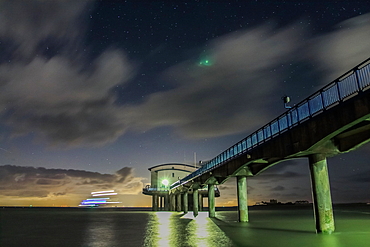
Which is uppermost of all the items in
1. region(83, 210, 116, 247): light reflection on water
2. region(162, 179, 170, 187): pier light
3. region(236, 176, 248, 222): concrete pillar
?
region(162, 179, 170, 187): pier light

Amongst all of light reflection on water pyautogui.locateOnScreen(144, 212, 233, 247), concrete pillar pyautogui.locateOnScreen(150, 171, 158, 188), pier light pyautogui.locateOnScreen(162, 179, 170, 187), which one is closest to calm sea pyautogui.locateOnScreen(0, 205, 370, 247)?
light reflection on water pyautogui.locateOnScreen(144, 212, 233, 247)

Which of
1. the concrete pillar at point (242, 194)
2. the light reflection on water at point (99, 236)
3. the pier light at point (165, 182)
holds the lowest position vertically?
the light reflection on water at point (99, 236)

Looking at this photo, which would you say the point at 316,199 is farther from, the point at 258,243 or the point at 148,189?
the point at 148,189

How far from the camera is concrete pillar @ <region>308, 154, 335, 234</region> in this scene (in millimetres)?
20297

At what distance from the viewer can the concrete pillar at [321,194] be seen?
2030 cm

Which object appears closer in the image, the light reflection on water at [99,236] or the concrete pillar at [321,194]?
the light reflection on water at [99,236]

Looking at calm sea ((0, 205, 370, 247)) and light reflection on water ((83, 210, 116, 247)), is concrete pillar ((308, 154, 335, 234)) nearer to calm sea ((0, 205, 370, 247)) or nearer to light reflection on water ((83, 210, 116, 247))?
calm sea ((0, 205, 370, 247))

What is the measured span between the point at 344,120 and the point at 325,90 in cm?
257

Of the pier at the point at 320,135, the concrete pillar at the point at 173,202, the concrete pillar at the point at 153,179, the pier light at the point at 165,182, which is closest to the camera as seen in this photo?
the pier at the point at 320,135

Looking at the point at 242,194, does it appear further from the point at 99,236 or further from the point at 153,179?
the point at 153,179

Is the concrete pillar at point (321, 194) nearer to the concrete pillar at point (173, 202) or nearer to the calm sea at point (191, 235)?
the calm sea at point (191, 235)

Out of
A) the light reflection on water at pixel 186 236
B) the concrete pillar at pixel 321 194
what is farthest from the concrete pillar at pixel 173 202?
the concrete pillar at pixel 321 194

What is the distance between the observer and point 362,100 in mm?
15039

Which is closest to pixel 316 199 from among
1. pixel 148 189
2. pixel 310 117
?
pixel 310 117
